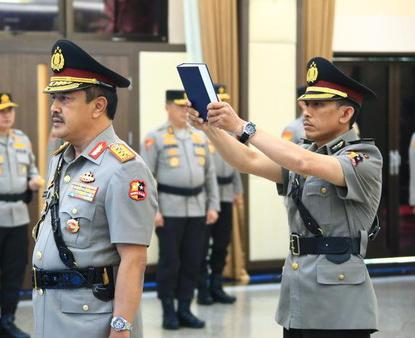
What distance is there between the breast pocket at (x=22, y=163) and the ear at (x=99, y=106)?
3113 mm

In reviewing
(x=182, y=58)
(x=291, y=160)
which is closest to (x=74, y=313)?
(x=291, y=160)

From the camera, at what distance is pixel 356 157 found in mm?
2959

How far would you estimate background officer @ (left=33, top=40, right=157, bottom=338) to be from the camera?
101 inches

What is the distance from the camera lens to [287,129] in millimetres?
6590

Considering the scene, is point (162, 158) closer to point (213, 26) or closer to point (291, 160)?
point (213, 26)

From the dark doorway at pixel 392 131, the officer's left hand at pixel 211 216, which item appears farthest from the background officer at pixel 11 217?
the dark doorway at pixel 392 131

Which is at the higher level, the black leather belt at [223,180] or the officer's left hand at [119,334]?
the black leather belt at [223,180]

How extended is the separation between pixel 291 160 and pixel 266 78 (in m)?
4.79

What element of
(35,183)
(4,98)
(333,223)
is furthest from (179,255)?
(333,223)

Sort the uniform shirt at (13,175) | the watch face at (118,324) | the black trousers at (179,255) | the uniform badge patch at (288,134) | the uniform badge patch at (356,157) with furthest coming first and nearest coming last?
the uniform badge patch at (288,134) → the black trousers at (179,255) → the uniform shirt at (13,175) → the uniform badge patch at (356,157) → the watch face at (118,324)

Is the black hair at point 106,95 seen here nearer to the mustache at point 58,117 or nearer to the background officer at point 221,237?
the mustache at point 58,117

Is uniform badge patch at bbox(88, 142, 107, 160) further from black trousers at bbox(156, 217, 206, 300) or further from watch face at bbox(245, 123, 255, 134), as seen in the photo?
black trousers at bbox(156, 217, 206, 300)

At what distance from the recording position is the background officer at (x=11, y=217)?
561 centimetres

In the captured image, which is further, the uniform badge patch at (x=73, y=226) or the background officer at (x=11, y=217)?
the background officer at (x=11, y=217)
